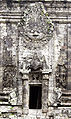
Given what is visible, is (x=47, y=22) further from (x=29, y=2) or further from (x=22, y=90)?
(x=22, y=90)

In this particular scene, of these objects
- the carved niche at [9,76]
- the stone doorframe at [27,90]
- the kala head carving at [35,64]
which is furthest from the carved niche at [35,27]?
the carved niche at [9,76]

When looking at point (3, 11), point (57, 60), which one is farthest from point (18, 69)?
point (3, 11)

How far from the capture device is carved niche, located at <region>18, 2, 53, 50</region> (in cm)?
1451

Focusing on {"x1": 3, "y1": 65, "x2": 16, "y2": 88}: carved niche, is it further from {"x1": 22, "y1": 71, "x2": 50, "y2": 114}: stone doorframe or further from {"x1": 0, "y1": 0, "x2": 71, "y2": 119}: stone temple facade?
{"x1": 22, "y1": 71, "x2": 50, "y2": 114}: stone doorframe

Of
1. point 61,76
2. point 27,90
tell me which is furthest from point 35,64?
point 61,76

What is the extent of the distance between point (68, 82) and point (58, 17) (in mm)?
4067

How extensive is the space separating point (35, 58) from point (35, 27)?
74.1 inches

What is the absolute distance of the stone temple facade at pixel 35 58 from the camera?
13852 millimetres

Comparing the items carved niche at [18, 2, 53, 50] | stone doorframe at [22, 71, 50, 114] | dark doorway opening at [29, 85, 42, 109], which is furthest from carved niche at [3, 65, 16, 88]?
carved niche at [18, 2, 53, 50]

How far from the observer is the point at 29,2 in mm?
15453

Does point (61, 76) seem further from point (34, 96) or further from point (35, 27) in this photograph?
point (35, 27)

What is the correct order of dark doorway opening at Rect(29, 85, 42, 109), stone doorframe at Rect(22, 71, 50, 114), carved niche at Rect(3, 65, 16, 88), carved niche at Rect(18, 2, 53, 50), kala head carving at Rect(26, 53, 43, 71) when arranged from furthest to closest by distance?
dark doorway opening at Rect(29, 85, 42, 109)
carved niche at Rect(3, 65, 16, 88)
carved niche at Rect(18, 2, 53, 50)
kala head carving at Rect(26, 53, 43, 71)
stone doorframe at Rect(22, 71, 50, 114)

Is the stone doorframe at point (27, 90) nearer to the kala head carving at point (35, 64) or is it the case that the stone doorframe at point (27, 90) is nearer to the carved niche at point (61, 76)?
the kala head carving at point (35, 64)

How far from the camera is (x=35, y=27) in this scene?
1468 centimetres
